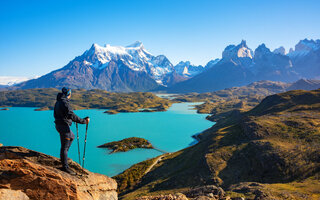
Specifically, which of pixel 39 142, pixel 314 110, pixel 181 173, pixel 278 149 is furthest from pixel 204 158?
pixel 39 142

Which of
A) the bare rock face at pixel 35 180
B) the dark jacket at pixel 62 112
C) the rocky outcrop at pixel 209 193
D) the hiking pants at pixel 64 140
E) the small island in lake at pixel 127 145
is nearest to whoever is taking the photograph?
the bare rock face at pixel 35 180

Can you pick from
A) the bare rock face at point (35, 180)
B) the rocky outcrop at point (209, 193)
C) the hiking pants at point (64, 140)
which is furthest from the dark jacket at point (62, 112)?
the rocky outcrop at point (209, 193)

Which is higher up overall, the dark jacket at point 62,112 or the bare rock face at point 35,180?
the dark jacket at point 62,112

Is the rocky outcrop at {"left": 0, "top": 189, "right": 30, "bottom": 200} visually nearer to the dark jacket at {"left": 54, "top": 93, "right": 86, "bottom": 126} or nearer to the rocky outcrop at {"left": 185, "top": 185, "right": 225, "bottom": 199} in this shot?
the dark jacket at {"left": 54, "top": 93, "right": 86, "bottom": 126}

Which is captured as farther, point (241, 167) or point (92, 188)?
point (241, 167)

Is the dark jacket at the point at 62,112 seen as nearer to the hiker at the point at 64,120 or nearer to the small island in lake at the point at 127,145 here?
the hiker at the point at 64,120

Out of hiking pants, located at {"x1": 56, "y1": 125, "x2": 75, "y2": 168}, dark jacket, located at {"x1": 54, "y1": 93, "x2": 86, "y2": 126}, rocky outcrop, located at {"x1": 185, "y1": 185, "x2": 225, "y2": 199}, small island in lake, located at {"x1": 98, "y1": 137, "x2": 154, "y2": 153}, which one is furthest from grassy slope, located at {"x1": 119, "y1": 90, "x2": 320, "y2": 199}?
small island in lake, located at {"x1": 98, "y1": 137, "x2": 154, "y2": 153}

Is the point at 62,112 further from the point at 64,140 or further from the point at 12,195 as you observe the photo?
the point at 12,195

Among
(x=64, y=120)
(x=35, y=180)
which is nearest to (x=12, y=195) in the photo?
(x=35, y=180)

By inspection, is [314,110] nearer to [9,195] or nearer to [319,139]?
[319,139]

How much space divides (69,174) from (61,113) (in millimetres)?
3859

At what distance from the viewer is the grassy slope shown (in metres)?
42.4

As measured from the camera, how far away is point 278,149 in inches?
2195

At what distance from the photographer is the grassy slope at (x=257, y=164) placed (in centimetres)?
4244
